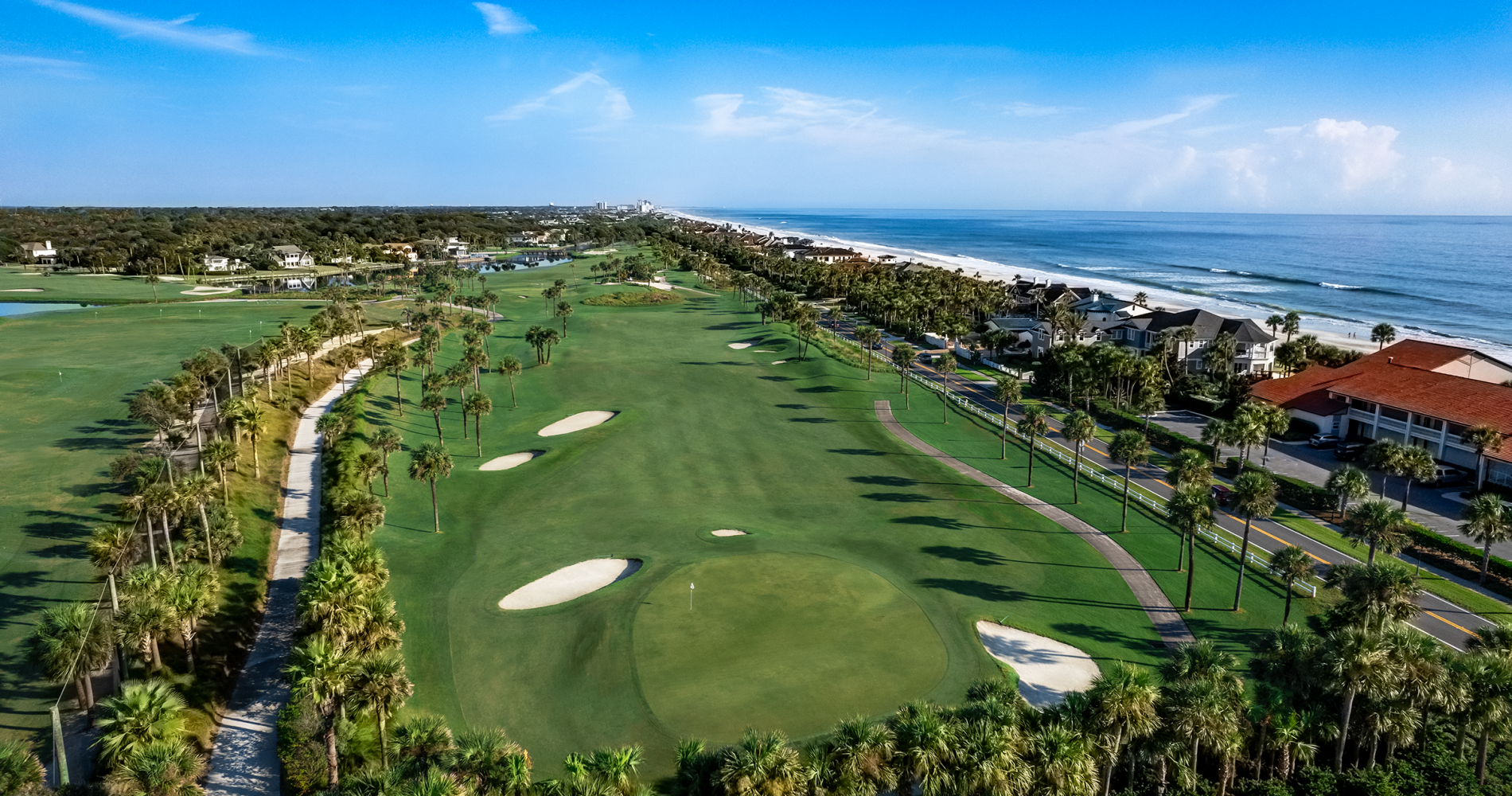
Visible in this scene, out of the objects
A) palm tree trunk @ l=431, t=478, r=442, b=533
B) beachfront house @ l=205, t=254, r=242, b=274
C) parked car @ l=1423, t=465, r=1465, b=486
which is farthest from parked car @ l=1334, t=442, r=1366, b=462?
beachfront house @ l=205, t=254, r=242, b=274

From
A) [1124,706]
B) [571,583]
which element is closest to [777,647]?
[571,583]

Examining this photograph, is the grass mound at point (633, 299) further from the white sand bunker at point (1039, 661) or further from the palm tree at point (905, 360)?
the white sand bunker at point (1039, 661)

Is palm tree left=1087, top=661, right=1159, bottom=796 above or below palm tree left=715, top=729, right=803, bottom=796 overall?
above

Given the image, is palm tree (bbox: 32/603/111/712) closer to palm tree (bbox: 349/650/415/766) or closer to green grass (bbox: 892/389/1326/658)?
palm tree (bbox: 349/650/415/766)

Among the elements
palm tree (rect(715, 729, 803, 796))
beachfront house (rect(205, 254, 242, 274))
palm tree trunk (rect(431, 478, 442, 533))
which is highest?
beachfront house (rect(205, 254, 242, 274))

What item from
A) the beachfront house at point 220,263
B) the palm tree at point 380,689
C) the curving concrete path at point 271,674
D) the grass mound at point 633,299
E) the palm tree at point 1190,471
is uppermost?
the beachfront house at point 220,263

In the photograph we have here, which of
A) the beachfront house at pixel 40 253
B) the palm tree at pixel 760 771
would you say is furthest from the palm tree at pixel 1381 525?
the beachfront house at pixel 40 253
